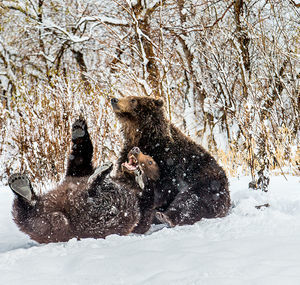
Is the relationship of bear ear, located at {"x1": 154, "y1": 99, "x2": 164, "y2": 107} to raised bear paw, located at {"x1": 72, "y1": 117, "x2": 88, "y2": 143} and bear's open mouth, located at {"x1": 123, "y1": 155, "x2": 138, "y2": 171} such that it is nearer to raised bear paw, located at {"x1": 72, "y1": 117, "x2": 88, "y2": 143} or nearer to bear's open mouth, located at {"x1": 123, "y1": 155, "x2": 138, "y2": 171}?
raised bear paw, located at {"x1": 72, "y1": 117, "x2": 88, "y2": 143}

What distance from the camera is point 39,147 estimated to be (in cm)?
570

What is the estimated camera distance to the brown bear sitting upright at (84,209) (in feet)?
7.34

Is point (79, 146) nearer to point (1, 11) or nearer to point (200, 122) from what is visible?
point (200, 122)

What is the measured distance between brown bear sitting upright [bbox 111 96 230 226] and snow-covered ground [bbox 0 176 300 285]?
0.43 ft

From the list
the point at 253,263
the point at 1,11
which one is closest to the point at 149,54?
the point at 1,11

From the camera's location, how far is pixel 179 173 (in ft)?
9.09

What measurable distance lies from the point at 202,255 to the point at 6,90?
16418mm

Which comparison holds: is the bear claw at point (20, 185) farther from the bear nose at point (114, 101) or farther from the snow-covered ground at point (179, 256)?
the bear nose at point (114, 101)

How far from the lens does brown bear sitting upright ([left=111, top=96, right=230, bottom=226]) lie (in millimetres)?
2627

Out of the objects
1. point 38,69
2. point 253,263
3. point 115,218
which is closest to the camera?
point 253,263

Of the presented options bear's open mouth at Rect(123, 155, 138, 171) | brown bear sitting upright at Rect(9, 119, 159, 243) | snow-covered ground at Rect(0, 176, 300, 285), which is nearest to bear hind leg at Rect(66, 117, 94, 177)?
brown bear sitting upright at Rect(9, 119, 159, 243)

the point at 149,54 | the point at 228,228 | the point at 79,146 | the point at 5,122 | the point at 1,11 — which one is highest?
the point at 1,11

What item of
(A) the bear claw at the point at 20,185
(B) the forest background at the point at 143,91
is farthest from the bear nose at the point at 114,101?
(B) the forest background at the point at 143,91

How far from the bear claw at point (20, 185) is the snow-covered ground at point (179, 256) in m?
0.35
